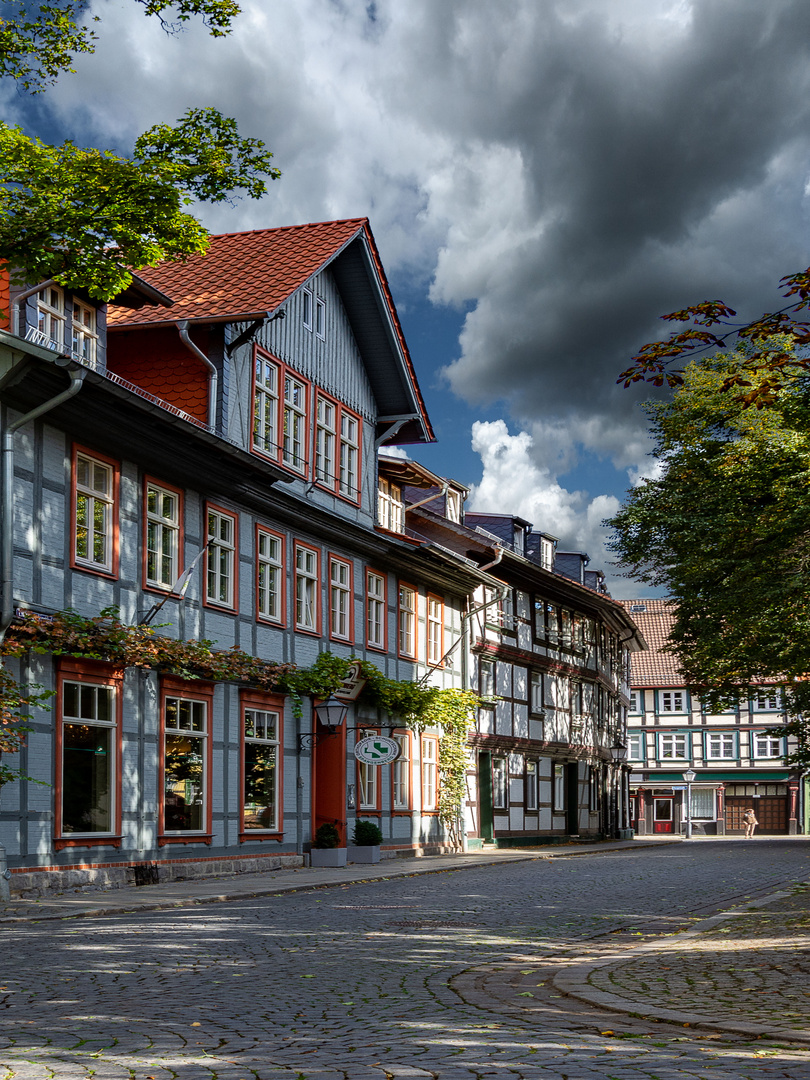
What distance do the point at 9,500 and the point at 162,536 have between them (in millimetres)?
4384

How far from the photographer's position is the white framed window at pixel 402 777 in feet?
99.2

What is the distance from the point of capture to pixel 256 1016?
797cm

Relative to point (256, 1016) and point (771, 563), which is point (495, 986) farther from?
point (771, 563)

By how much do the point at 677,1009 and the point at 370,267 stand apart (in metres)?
21.6

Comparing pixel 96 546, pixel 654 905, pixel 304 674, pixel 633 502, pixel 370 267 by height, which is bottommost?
pixel 654 905

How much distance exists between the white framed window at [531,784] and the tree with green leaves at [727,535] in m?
6.01

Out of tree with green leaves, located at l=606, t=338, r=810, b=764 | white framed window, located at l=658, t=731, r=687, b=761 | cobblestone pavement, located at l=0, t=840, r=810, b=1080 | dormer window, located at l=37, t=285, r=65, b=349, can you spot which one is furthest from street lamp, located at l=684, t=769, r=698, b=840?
dormer window, located at l=37, t=285, r=65, b=349

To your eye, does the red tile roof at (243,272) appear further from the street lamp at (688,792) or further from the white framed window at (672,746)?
the white framed window at (672,746)

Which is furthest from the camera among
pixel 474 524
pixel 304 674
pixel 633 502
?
pixel 474 524

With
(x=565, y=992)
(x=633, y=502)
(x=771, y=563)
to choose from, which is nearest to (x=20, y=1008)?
(x=565, y=992)

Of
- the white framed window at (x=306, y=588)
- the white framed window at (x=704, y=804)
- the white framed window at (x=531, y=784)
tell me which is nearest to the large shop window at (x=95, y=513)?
the white framed window at (x=306, y=588)

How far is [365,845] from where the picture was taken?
2669cm

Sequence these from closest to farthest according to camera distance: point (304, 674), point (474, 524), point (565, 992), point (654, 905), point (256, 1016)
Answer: point (256, 1016) → point (565, 992) → point (654, 905) → point (304, 674) → point (474, 524)

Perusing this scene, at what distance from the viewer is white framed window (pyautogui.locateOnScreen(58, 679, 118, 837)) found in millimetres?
17938
